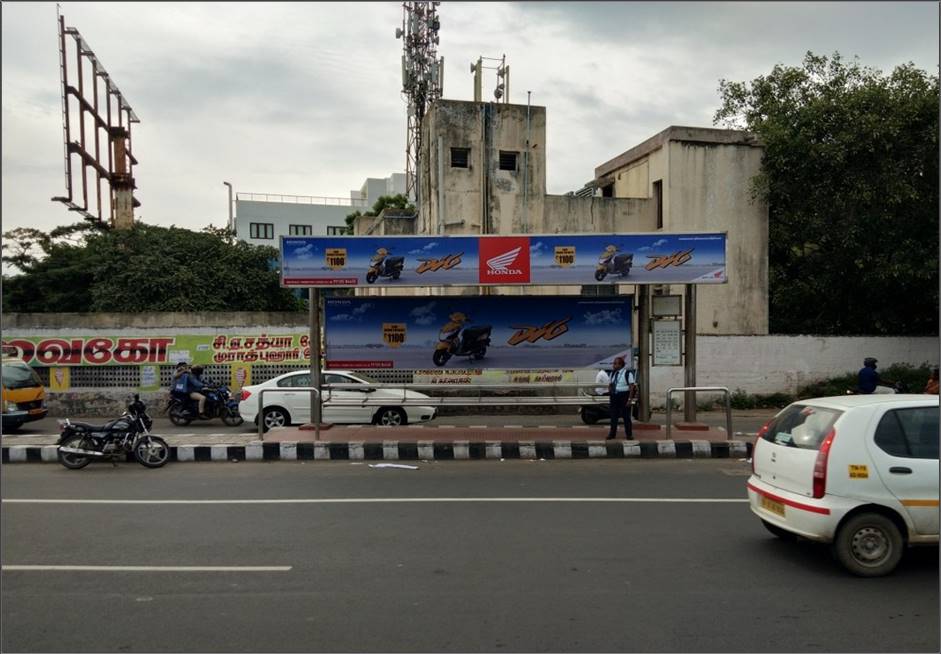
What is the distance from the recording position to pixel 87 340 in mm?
17844

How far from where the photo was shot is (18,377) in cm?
1484

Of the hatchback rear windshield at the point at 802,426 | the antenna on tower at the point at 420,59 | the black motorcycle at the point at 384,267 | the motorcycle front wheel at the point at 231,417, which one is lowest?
the motorcycle front wheel at the point at 231,417

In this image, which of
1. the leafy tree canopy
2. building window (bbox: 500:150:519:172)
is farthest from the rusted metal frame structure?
building window (bbox: 500:150:519:172)

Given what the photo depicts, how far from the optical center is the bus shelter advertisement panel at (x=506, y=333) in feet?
43.1

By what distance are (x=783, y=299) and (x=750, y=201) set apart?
431cm

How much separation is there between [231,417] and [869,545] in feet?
43.2

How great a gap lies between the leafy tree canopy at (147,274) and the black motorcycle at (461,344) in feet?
48.0

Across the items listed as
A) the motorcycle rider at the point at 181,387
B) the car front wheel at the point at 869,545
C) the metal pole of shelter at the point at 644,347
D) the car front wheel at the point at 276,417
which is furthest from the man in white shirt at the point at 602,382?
the motorcycle rider at the point at 181,387

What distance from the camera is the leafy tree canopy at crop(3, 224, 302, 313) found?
2456 cm

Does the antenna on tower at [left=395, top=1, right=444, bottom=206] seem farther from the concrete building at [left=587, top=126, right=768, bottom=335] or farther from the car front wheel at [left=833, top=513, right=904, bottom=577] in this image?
the car front wheel at [left=833, top=513, right=904, bottom=577]

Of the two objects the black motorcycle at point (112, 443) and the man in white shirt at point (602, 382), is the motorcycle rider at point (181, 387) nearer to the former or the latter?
the black motorcycle at point (112, 443)

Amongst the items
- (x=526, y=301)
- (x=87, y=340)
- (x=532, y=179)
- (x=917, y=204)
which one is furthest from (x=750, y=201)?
(x=87, y=340)

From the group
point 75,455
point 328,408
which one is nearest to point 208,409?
point 328,408

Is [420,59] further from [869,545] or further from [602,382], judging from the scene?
[869,545]
